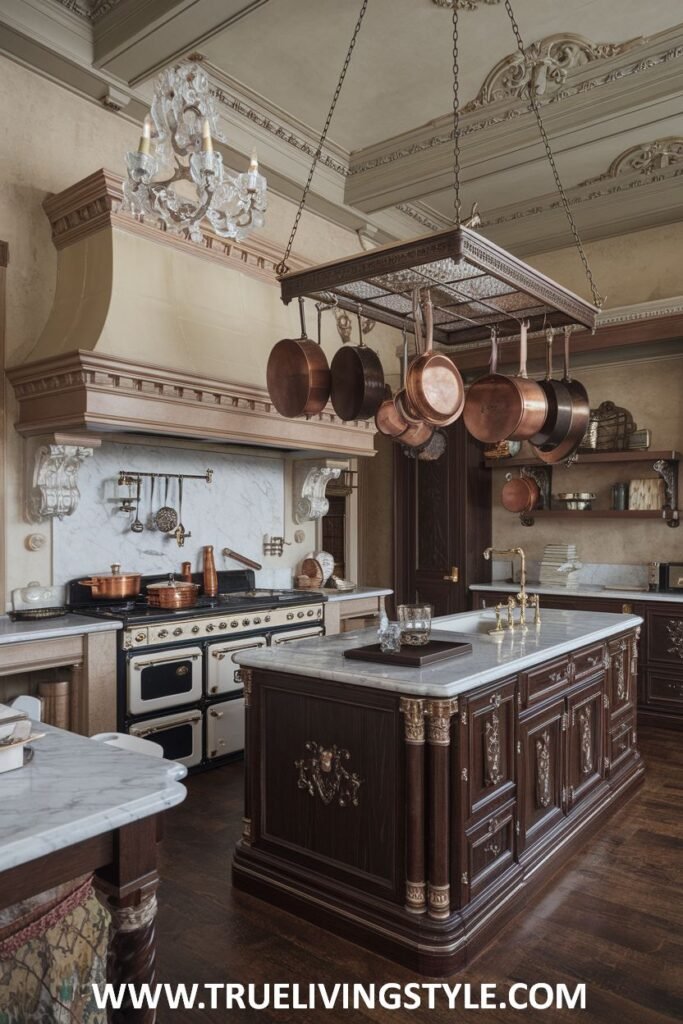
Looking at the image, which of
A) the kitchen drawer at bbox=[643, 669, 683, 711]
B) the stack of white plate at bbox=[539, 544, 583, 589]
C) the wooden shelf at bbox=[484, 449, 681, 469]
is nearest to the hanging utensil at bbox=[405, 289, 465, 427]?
the wooden shelf at bbox=[484, 449, 681, 469]

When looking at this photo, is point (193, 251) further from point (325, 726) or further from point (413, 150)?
point (325, 726)

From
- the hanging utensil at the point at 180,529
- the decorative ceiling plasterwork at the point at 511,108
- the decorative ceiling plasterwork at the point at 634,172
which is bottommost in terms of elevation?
the hanging utensil at the point at 180,529

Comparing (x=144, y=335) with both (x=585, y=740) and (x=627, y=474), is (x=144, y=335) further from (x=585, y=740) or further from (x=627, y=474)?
(x=627, y=474)

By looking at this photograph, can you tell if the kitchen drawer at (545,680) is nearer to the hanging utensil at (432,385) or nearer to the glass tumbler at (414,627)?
the glass tumbler at (414,627)

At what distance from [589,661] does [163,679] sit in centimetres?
226

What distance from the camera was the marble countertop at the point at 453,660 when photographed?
2533mm

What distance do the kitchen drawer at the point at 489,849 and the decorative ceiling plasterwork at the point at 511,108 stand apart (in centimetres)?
421

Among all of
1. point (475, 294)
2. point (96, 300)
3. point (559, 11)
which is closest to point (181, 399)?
point (96, 300)

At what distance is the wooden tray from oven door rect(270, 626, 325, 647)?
6.14 ft

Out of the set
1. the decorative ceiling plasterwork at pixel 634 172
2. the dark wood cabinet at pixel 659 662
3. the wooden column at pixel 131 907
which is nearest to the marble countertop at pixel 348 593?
the dark wood cabinet at pixel 659 662

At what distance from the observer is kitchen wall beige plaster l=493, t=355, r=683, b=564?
5.96 meters

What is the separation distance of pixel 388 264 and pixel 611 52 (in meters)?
2.95

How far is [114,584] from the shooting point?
4.45 m

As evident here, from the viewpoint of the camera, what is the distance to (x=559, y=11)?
4105mm
